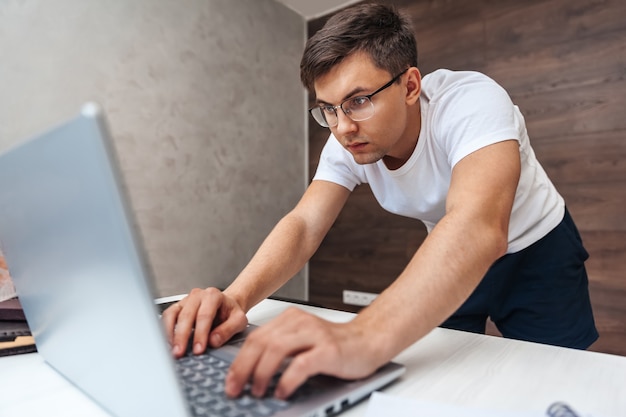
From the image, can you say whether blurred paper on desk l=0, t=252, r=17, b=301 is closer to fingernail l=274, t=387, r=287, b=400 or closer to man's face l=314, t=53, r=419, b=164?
fingernail l=274, t=387, r=287, b=400

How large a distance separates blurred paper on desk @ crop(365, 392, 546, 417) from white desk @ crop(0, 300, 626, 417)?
2 cm

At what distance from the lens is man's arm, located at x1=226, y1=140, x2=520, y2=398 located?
41 centimetres

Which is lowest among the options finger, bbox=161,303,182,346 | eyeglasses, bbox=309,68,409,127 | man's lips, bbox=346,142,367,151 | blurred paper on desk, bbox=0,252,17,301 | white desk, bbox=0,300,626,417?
white desk, bbox=0,300,626,417

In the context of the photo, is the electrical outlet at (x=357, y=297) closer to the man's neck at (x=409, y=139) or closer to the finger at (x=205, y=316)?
the man's neck at (x=409, y=139)

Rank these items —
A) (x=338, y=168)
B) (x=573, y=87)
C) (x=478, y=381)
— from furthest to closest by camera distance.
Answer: (x=573, y=87) < (x=338, y=168) < (x=478, y=381)

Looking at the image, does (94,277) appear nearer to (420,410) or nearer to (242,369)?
(242,369)

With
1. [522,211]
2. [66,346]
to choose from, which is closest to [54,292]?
[66,346]

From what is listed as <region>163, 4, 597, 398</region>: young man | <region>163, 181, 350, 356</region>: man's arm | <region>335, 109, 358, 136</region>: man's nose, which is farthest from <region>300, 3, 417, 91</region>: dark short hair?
<region>163, 181, 350, 356</region>: man's arm

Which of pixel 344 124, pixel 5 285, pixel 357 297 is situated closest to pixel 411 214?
pixel 344 124

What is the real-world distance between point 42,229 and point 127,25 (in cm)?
189

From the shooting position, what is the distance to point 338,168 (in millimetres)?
1059

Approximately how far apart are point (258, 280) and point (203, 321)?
212 millimetres

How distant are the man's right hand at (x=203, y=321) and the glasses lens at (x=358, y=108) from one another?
20.8 inches

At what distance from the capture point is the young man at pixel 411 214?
45cm
